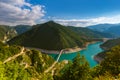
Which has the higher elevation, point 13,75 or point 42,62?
point 13,75

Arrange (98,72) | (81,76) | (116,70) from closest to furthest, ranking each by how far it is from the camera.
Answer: (81,76) → (116,70) → (98,72)

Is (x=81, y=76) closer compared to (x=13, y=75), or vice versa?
(x=81, y=76)

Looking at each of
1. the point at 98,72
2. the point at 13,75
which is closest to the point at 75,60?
the point at 98,72

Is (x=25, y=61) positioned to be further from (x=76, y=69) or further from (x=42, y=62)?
(x=76, y=69)

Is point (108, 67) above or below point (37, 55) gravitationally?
above

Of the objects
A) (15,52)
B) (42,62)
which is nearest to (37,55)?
(42,62)

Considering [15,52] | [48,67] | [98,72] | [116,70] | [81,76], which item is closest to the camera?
[81,76]

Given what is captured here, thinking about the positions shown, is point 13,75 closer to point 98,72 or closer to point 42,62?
→ point 98,72

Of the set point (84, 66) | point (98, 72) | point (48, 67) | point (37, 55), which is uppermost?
point (84, 66)

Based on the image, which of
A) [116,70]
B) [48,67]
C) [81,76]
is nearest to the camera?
[81,76]
